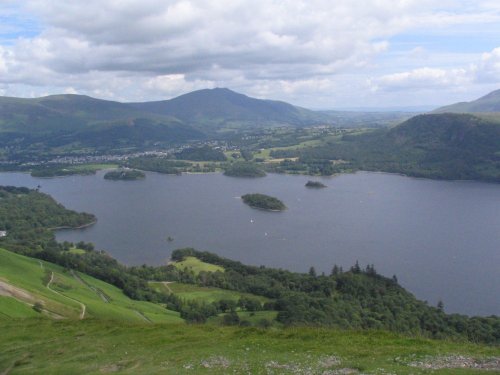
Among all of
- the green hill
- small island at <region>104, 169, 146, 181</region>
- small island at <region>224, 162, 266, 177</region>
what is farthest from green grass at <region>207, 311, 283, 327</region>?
the green hill

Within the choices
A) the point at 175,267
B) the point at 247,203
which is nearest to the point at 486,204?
the point at 247,203

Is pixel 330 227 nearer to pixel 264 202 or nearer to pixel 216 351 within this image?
pixel 264 202

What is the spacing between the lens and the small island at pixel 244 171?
171 meters

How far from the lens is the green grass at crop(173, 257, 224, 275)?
6725 centimetres

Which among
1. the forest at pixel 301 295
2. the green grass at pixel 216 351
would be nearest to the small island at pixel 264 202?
the forest at pixel 301 295

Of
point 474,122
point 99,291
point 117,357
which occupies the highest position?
point 474,122

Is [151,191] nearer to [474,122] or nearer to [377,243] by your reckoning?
[377,243]

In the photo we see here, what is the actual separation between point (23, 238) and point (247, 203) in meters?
52.7

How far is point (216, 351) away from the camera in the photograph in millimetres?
16047

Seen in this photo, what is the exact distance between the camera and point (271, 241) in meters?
83.8

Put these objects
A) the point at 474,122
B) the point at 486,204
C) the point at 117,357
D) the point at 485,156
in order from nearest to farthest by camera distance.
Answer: the point at 117,357 < the point at 486,204 < the point at 485,156 < the point at 474,122

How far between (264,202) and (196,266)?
47024mm

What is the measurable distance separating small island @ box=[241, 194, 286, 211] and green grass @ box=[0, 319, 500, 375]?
3591 inches

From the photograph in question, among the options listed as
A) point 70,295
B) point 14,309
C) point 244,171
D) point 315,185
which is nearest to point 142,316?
point 70,295
